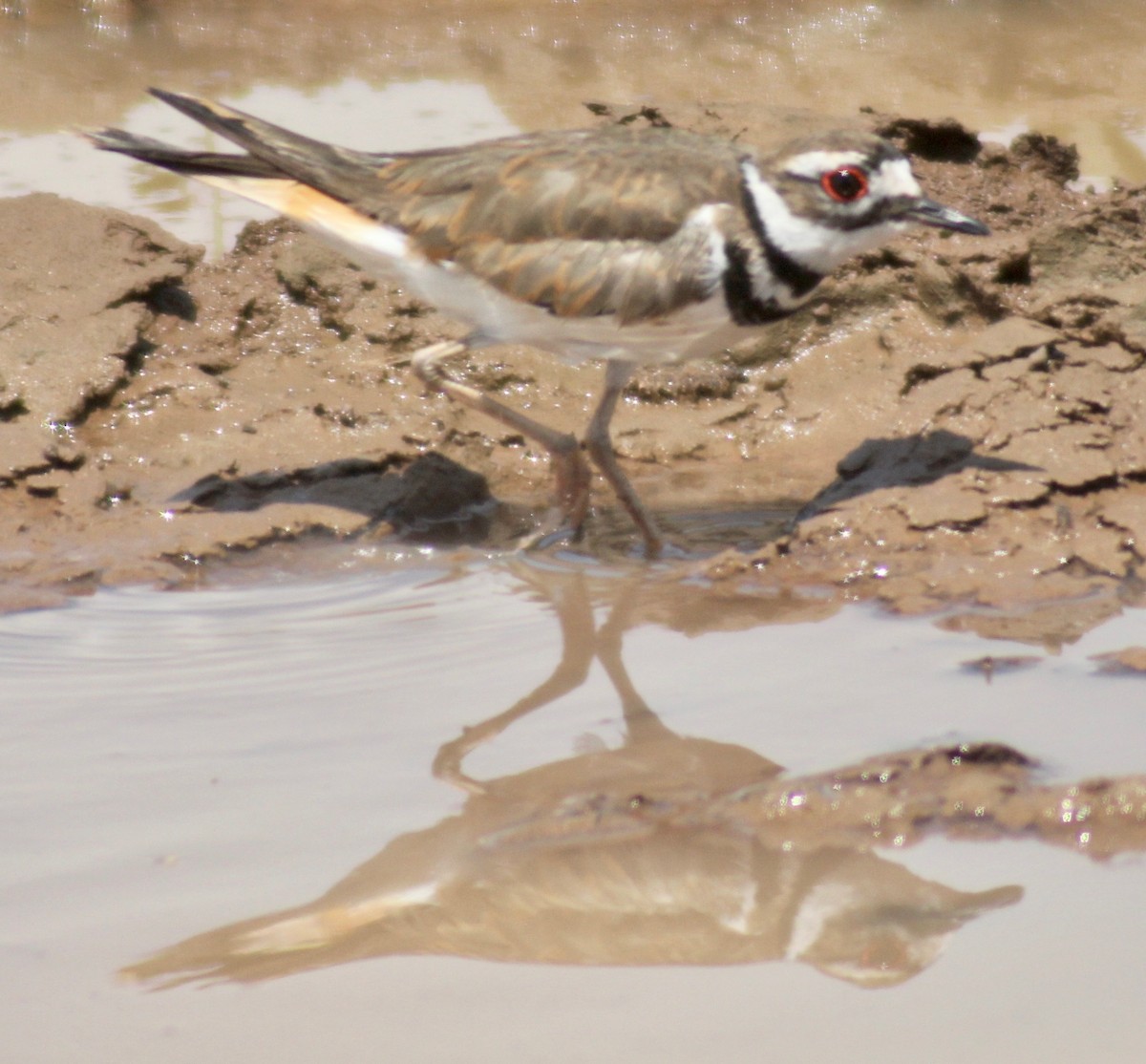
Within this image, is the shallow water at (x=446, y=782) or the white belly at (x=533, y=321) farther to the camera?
the white belly at (x=533, y=321)

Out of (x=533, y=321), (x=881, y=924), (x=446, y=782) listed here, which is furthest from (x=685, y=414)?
(x=881, y=924)

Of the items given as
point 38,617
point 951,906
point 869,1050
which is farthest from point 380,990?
point 38,617

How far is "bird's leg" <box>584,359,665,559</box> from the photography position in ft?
17.6

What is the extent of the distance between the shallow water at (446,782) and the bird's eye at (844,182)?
4.69 feet

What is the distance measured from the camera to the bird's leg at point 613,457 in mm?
5375

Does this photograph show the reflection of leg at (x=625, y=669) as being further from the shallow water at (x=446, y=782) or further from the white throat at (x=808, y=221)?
the white throat at (x=808, y=221)

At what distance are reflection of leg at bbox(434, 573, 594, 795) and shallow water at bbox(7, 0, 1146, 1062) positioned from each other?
2cm

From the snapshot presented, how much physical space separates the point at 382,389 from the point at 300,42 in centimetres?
614

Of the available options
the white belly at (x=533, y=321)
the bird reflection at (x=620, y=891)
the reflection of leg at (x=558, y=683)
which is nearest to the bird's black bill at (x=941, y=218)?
the white belly at (x=533, y=321)

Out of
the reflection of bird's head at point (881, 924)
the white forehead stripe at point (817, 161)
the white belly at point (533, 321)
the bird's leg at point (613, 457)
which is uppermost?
the white forehead stripe at point (817, 161)

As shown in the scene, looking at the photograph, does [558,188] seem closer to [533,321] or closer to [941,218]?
[533,321]

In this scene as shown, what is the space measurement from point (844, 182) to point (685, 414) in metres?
1.40

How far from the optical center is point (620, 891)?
3.14 m

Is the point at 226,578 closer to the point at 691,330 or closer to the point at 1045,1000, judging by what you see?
the point at 691,330
